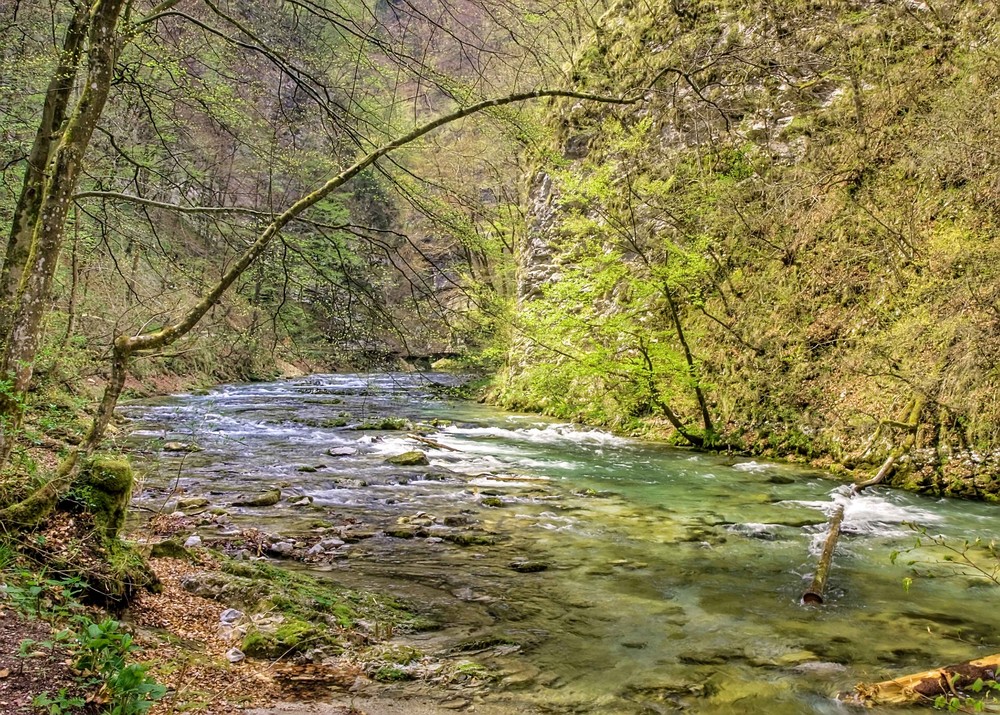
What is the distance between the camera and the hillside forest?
12.0 ft

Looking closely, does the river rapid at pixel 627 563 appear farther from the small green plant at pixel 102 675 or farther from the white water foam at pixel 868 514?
the small green plant at pixel 102 675

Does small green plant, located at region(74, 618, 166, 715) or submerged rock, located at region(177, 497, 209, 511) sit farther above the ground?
small green plant, located at region(74, 618, 166, 715)

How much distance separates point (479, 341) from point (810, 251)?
980 centimetres

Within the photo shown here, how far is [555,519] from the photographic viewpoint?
7551 millimetres

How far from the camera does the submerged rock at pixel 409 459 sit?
1080 centimetres

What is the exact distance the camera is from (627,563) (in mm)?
6035

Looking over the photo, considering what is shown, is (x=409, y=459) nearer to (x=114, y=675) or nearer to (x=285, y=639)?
(x=285, y=639)

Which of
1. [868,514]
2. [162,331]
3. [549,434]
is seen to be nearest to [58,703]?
[162,331]

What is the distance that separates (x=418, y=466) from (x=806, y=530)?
19.3 feet

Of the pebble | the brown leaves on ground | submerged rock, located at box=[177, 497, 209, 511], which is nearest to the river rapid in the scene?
submerged rock, located at box=[177, 497, 209, 511]

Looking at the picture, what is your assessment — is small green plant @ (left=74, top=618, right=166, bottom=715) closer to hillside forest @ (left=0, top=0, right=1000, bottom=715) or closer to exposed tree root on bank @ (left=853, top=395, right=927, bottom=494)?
hillside forest @ (left=0, top=0, right=1000, bottom=715)

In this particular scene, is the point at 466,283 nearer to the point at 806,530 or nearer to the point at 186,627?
the point at 186,627

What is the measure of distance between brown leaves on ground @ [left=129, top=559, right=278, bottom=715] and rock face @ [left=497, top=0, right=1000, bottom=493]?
7.08 metres

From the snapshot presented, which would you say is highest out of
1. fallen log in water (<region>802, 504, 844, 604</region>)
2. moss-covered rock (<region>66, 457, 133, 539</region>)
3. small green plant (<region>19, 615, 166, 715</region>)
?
moss-covered rock (<region>66, 457, 133, 539</region>)
